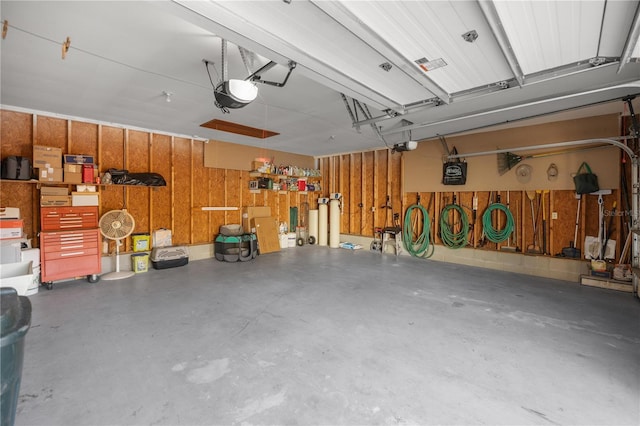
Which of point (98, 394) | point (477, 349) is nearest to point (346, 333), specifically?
point (477, 349)

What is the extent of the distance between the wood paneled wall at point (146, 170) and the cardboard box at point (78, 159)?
0.37m

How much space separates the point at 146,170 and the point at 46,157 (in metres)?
1.49

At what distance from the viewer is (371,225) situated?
7590 millimetres

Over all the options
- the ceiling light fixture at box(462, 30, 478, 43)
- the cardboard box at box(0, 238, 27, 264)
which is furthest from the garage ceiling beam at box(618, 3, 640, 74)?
the cardboard box at box(0, 238, 27, 264)

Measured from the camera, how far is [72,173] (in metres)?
4.47

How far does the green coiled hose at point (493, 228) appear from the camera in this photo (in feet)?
17.5

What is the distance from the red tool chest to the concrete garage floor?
0.94 ft

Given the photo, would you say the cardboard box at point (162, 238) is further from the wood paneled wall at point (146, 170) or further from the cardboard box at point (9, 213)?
the cardboard box at point (9, 213)

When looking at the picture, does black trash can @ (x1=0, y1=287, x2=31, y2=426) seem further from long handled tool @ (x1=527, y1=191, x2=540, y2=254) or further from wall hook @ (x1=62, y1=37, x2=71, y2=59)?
long handled tool @ (x1=527, y1=191, x2=540, y2=254)

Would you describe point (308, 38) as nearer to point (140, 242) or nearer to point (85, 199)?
point (85, 199)

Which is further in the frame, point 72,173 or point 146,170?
point 146,170

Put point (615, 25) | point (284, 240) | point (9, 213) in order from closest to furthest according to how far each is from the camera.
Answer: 1. point (615, 25)
2. point (9, 213)
3. point (284, 240)

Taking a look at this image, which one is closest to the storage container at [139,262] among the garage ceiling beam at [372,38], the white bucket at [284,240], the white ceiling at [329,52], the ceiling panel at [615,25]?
the white ceiling at [329,52]

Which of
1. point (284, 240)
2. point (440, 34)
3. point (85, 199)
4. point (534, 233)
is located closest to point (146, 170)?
point (85, 199)
